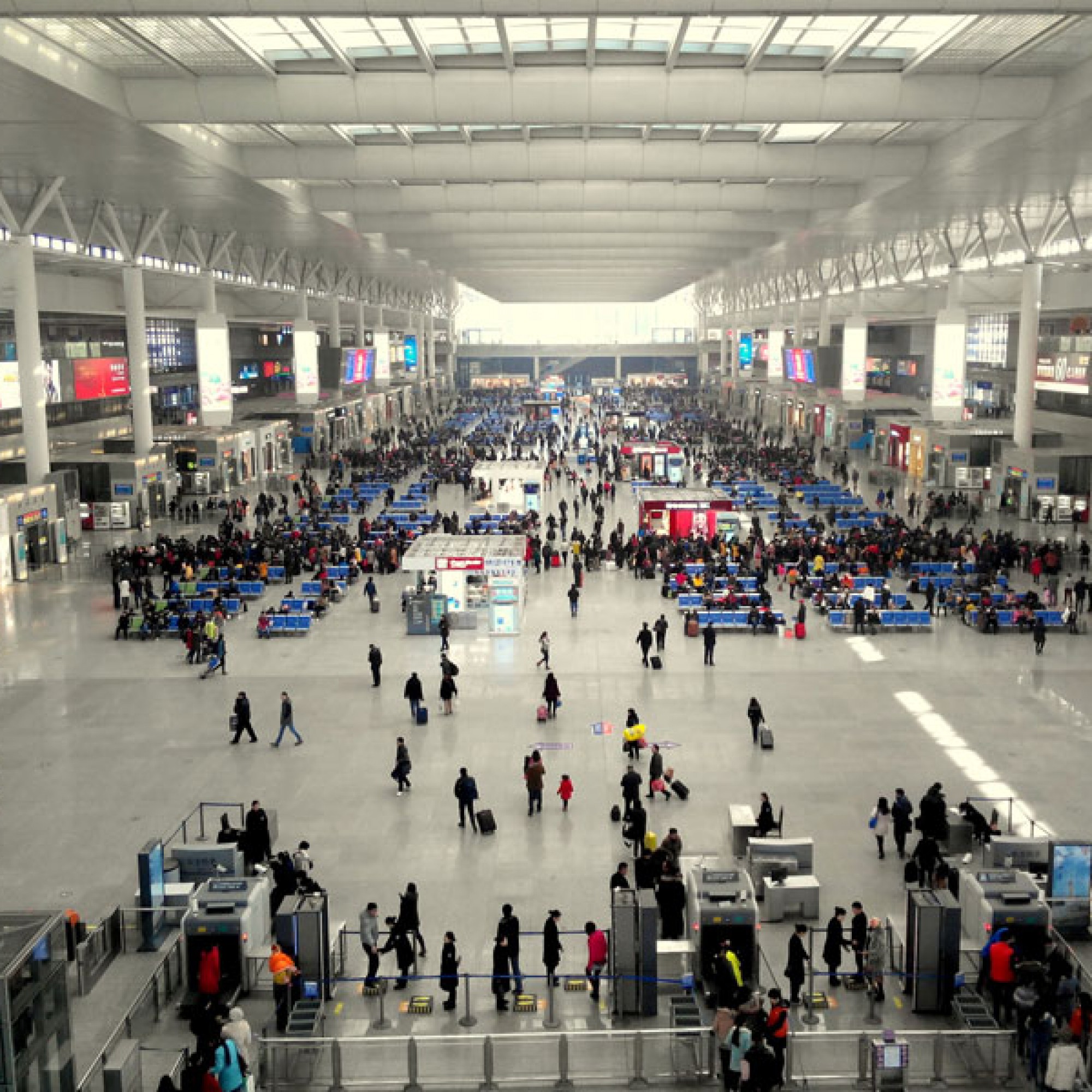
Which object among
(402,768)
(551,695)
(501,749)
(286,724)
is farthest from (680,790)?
(286,724)

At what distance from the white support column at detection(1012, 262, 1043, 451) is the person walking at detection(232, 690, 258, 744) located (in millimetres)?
29268

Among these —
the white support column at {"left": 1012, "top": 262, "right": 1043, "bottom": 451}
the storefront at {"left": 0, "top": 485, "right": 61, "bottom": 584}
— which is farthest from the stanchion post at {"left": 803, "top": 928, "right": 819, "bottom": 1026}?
the white support column at {"left": 1012, "top": 262, "right": 1043, "bottom": 451}

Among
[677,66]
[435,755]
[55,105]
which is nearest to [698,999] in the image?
[435,755]

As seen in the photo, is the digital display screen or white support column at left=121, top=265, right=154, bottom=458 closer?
the digital display screen

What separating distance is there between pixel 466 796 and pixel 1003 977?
641cm

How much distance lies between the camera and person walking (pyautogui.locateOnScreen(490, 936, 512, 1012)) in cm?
1044

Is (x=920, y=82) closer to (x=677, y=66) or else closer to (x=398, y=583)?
(x=677, y=66)

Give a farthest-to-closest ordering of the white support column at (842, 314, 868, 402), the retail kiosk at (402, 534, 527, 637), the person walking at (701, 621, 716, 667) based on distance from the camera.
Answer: the white support column at (842, 314, 868, 402) → the retail kiosk at (402, 534, 527, 637) → the person walking at (701, 621, 716, 667)

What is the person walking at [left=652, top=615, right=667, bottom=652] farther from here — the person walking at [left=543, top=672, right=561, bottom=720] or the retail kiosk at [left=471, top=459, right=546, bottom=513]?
the retail kiosk at [left=471, top=459, right=546, bottom=513]

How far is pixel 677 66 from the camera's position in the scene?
18953mm

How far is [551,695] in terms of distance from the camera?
61.2 feet

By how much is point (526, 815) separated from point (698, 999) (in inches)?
180

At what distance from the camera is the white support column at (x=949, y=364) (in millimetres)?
36031

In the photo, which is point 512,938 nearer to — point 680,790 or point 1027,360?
point 680,790
